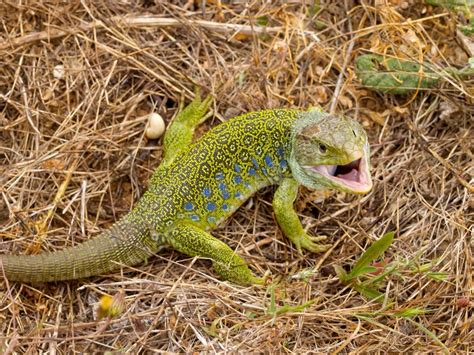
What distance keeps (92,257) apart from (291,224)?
49.3 inches

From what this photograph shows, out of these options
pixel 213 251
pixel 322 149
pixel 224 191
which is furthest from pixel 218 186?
pixel 322 149

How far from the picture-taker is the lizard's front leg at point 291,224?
14.5ft

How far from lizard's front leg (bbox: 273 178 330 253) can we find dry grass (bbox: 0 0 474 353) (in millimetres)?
90

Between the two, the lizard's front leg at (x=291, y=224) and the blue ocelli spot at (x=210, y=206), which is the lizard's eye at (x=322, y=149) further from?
the blue ocelli spot at (x=210, y=206)

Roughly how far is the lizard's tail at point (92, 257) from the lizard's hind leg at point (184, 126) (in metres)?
0.55

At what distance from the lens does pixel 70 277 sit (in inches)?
166

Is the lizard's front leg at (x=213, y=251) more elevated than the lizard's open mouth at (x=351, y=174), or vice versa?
the lizard's open mouth at (x=351, y=174)

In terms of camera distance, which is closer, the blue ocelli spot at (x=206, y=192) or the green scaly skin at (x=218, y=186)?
the green scaly skin at (x=218, y=186)

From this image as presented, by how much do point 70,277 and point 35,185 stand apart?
0.74 metres

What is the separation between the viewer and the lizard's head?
4.12 metres

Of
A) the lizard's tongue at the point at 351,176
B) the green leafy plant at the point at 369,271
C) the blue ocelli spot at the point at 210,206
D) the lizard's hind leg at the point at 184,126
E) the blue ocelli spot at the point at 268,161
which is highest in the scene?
the lizard's hind leg at the point at 184,126

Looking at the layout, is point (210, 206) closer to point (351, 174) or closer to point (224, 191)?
point (224, 191)

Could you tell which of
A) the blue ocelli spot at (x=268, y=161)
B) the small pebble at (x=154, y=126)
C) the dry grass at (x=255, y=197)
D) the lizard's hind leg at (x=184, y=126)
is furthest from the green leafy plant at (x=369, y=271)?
the small pebble at (x=154, y=126)

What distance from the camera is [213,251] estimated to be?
4.32 metres
